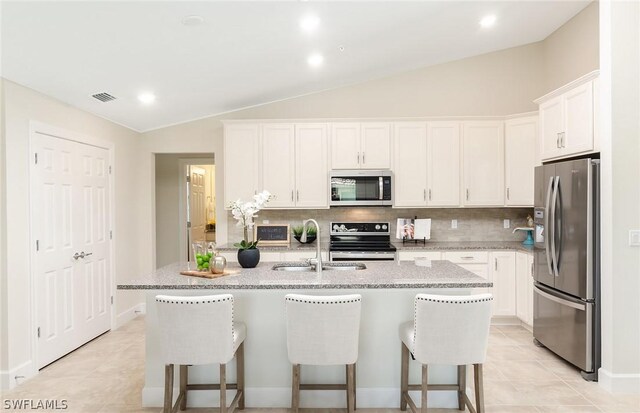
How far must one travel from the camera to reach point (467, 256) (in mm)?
4586

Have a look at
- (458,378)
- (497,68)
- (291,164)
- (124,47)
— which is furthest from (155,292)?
(497,68)

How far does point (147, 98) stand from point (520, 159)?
13.7 feet

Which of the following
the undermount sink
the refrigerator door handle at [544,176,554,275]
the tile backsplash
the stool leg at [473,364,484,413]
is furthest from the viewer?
the tile backsplash

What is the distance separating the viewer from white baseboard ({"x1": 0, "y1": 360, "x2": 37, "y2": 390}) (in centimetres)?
306

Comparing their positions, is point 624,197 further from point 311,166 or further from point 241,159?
point 241,159

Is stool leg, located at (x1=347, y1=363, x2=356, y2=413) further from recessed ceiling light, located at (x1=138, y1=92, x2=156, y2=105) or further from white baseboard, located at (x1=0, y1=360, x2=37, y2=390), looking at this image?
recessed ceiling light, located at (x1=138, y1=92, x2=156, y2=105)

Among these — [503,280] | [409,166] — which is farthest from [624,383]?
[409,166]

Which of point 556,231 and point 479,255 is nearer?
point 556,231

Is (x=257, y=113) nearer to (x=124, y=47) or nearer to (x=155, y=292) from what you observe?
(x=124, y=47)

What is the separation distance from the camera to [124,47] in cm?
292

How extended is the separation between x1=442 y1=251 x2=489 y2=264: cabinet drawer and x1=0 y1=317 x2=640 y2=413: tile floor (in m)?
0.91

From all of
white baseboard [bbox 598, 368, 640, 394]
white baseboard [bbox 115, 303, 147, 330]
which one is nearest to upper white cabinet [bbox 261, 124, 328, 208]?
white baseboard [bbox 115, 303, 147, 330]

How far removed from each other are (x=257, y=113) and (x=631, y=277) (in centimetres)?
423

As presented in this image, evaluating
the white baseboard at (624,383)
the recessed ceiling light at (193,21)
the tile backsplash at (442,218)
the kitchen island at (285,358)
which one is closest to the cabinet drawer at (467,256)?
the tile backsplash at (442,218)
